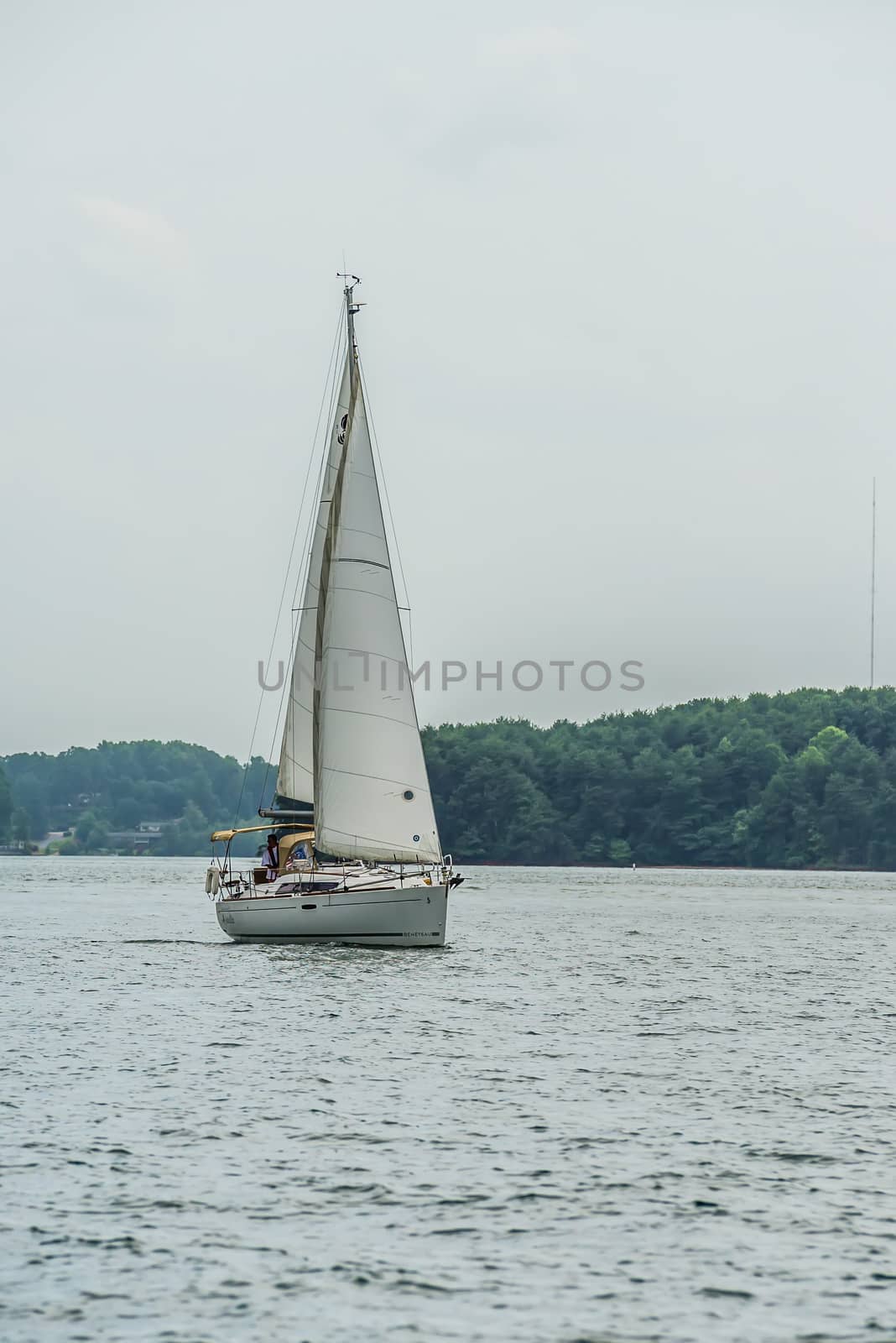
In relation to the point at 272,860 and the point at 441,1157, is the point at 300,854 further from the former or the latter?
the point at 441,1157

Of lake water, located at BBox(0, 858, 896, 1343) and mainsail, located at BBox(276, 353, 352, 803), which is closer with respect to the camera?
lake water, located at BBox(0, 858, 896, 1343)

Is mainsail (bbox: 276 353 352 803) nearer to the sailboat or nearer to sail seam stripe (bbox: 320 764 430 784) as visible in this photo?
the sailboat

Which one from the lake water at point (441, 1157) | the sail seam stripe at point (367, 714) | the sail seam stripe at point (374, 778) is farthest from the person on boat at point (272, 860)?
the sail seam stripe at point (367, 714)

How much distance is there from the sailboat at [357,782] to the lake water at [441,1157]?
213cm

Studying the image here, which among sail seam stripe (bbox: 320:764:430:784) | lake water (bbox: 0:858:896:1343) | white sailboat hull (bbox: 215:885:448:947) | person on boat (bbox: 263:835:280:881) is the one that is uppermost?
sail seam stripe (bbox: 320:764:430:784)

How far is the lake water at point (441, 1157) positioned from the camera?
54.2 feet

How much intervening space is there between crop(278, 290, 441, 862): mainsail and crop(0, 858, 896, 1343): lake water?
439cm

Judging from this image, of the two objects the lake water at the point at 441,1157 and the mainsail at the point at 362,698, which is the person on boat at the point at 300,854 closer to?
the mainsail at the point at 362,698

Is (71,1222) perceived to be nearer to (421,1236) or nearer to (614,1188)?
(421,1236)

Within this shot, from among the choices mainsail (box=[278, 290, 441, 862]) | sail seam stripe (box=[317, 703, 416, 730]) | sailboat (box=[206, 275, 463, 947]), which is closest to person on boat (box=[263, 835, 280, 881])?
sailboat (box=[206, 275, 463, 947])

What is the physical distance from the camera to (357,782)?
52.8 meters

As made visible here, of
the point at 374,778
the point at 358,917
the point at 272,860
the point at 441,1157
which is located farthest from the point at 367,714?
the point at 441,1157

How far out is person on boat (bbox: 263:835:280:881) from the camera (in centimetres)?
5484

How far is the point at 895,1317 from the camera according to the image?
1631 cm
